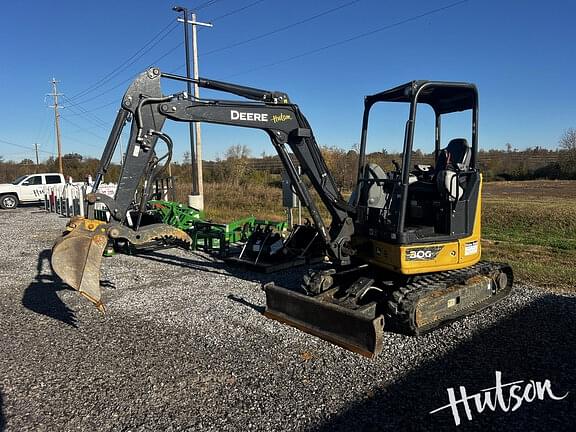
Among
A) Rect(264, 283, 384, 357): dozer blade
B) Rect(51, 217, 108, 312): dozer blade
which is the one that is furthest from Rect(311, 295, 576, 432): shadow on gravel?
Rect(51, 217, 108, 312): dozer blade

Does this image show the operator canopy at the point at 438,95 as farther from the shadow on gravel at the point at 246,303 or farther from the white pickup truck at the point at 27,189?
the white pickup truck at the point at 27,189

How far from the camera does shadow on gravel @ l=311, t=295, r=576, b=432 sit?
3721 millimetres

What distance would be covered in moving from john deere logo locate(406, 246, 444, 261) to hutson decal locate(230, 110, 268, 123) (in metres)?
2.57

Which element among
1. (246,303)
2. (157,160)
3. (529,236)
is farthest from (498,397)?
(529,236)

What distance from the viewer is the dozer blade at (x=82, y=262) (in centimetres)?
503

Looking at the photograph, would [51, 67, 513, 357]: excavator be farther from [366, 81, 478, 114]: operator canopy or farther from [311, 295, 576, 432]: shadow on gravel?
[311, 295, 576, 432]: shadow on gravel

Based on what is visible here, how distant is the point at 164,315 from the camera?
6.54m

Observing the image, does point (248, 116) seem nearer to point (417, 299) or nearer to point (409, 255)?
point (409, 255)

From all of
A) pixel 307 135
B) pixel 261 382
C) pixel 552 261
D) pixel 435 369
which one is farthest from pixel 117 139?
pixel 552 261

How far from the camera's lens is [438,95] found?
6543 mm

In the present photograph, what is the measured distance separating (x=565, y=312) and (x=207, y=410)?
4975mm

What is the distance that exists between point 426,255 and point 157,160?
370cm

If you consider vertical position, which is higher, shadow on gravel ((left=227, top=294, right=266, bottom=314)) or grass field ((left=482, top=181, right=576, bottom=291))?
grass field ((left=482, top=181, right=576, bottom=291))

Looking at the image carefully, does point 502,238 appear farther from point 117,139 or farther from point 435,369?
point 117,139
